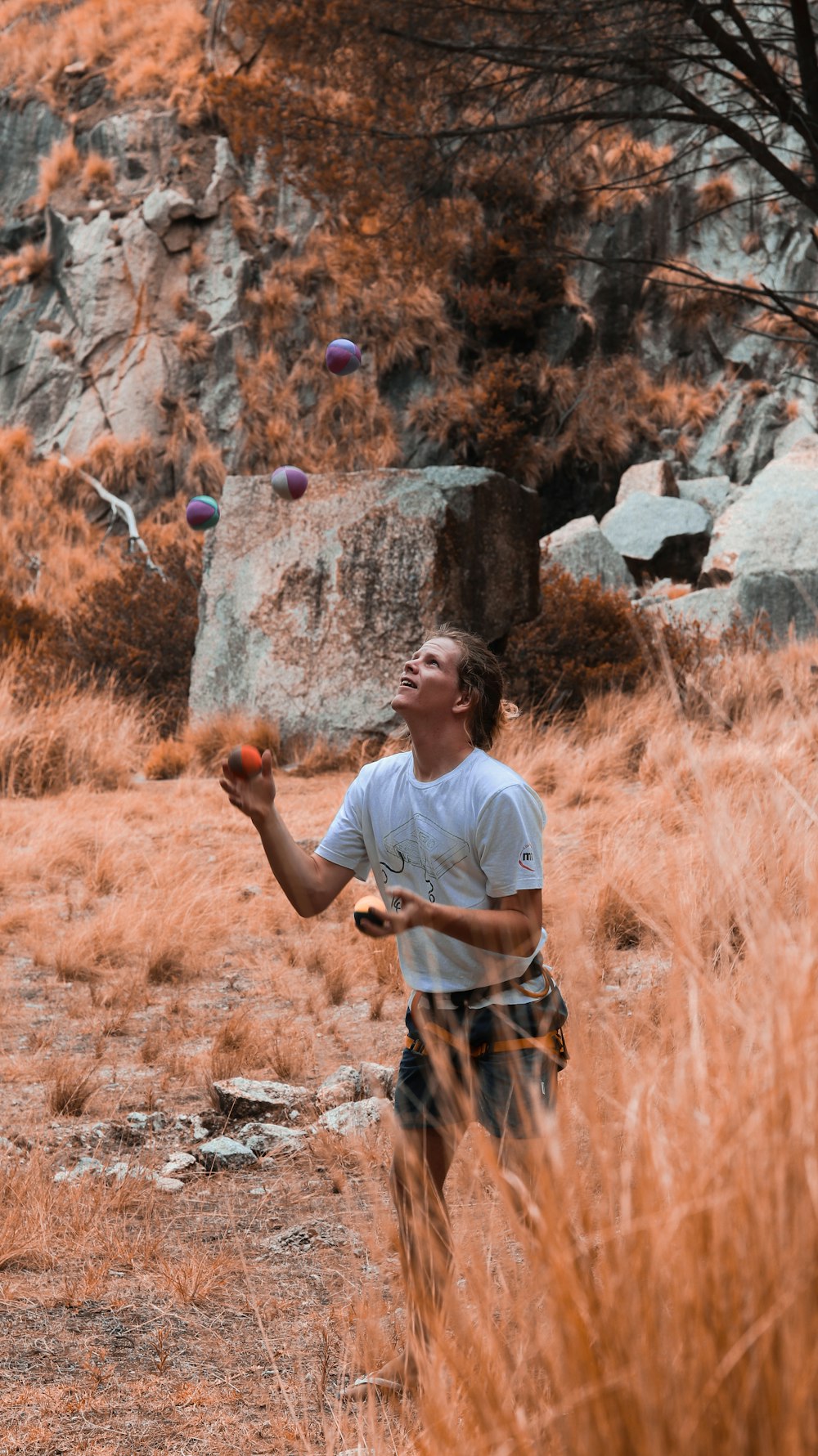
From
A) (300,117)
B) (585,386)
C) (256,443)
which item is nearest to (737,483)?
(585,386)

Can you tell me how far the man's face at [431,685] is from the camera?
2564mm

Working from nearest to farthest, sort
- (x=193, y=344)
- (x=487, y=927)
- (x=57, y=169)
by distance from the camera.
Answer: (x=487, y=927) < (x=193, y=344) < (x=57, y=169)

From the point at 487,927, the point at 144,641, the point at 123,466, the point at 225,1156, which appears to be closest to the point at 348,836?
the point at 487,927

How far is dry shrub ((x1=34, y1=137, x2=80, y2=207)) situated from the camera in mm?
19594

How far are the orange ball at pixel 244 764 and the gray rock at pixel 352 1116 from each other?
1.35 metres

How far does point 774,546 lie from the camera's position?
1373 cm

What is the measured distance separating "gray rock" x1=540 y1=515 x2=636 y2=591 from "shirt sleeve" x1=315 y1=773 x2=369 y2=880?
436 inches

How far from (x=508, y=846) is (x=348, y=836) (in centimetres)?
43

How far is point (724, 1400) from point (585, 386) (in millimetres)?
17518

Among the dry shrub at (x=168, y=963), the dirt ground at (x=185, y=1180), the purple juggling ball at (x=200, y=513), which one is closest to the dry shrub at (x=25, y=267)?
the purple juggling ball at (x=200, y=513)

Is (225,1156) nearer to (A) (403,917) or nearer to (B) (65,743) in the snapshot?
(A) (403,917)

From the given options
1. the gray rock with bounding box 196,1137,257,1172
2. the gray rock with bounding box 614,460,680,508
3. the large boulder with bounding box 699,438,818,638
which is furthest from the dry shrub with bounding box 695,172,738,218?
the gray rock with bounding box 196,1137,257,1172

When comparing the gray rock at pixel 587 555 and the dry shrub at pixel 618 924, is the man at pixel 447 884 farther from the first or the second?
the gray rock at pixel 587 555

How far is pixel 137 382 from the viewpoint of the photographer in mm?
18297
